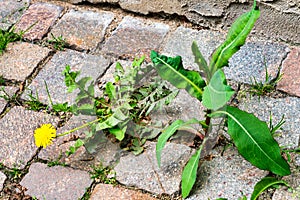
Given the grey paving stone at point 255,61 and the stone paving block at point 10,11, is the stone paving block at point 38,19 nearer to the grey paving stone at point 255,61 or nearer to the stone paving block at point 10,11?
the stone paving block at point 10,11

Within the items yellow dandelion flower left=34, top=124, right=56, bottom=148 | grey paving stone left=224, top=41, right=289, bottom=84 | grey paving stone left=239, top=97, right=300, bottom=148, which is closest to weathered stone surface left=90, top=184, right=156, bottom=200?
yellow dandelion flower left=34, top=124, right=56, bottom=148

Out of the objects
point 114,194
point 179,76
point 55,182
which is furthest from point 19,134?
point 179,76

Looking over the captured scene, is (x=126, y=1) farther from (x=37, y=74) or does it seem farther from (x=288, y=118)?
(x=288, y=118)

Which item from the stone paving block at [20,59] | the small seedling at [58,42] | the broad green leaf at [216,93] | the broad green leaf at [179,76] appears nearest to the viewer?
the broad green leaf at [216,93]

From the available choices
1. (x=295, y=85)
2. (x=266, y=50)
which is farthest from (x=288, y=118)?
(x=266, y=50)

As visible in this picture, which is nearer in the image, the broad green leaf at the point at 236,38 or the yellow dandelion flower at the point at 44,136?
the broad green leaf at the point at 236,38

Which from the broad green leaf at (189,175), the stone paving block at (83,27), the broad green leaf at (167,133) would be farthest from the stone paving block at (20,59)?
the broad green leaf at (189,175)
